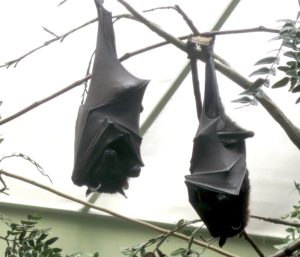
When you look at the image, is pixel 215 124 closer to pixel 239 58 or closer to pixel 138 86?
pixel 138 86

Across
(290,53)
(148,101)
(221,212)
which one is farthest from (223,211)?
(148,101)

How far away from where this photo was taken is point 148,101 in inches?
95.6

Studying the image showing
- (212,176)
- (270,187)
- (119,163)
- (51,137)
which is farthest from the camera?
(270,187)

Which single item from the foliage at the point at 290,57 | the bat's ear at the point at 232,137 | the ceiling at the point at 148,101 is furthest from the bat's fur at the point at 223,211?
the ceiling at the point at 148,101

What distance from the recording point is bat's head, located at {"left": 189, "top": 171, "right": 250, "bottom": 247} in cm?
127

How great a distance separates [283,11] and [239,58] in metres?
0.26

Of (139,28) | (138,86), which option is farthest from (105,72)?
(139,28)

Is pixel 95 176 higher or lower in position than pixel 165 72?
lower

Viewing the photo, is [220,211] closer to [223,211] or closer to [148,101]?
[223,211]

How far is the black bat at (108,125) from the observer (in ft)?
3.88

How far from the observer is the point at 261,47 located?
7.42 ft

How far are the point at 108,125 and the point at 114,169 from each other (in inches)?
4.6

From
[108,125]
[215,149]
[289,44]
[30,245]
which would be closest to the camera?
[289,44]

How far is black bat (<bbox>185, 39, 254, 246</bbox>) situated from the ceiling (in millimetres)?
283
